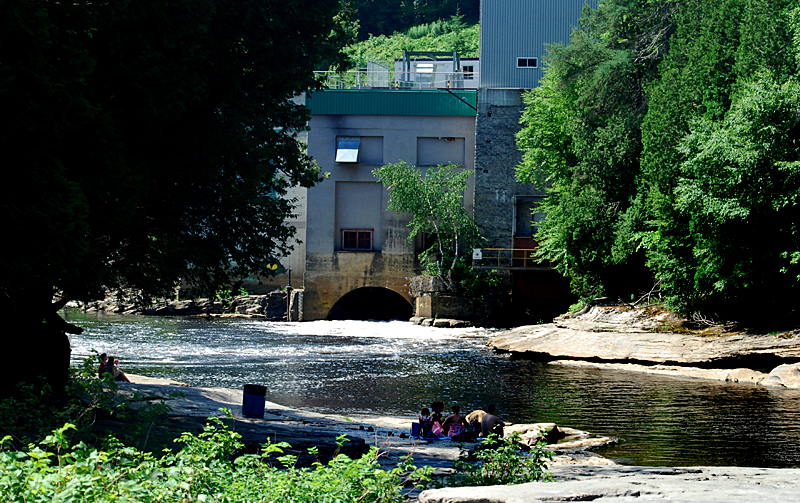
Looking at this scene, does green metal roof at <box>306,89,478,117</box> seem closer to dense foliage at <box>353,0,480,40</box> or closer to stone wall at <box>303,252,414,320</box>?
stone wall at <box>303,252,414,320</box>

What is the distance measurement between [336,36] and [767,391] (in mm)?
13493

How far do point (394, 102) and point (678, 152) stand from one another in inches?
908

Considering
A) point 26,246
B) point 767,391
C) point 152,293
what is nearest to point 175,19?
point 26,246

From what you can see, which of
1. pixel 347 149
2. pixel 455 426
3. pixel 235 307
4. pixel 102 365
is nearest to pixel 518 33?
pixel 347 149

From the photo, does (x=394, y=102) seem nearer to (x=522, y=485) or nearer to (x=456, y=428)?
(x=456, y=428)

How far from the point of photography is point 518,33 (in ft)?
140

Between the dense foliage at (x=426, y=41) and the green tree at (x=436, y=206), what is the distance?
106 feet

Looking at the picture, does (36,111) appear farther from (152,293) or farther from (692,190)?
(692,190)

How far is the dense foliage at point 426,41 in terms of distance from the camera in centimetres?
7519

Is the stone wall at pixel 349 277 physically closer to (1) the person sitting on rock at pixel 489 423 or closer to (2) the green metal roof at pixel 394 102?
(2) the green metal roof at pixel 394 102

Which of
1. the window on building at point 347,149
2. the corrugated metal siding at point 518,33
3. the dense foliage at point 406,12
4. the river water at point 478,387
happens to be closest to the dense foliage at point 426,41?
the dense foliage at point 406,12

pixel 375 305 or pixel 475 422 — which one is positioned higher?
pixel 475 422

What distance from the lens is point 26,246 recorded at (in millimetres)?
8570

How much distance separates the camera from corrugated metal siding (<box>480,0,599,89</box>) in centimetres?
4222
